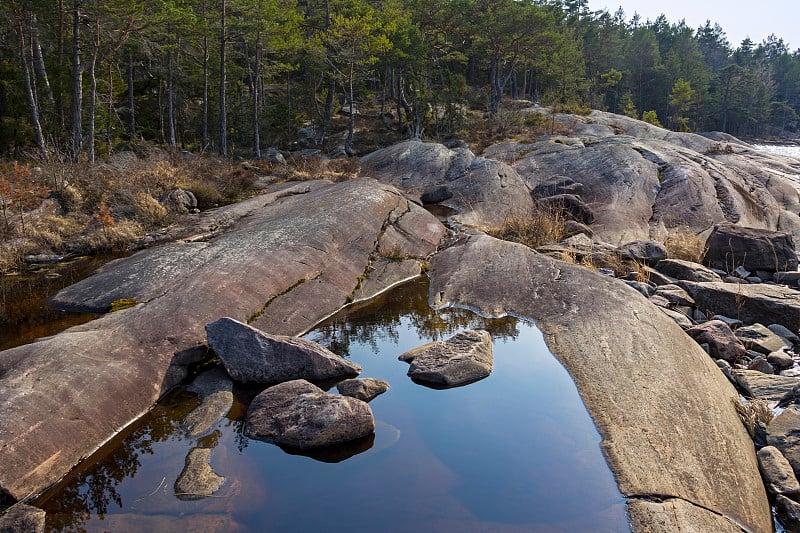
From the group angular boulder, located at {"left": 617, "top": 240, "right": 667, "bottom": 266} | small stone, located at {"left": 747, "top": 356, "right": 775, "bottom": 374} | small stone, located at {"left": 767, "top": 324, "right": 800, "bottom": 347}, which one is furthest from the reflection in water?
small stone, located at {"left": 767, "top": 324, "right": 800, "bottom": 347}

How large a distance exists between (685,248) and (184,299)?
11.8 meters

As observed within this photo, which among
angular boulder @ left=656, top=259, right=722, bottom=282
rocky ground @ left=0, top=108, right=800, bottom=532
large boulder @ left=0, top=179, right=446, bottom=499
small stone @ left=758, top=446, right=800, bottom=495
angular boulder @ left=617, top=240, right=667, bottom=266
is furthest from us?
angular boulder @ left=617, top=240, right=667, bottom=266

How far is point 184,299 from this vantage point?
868 centimetres

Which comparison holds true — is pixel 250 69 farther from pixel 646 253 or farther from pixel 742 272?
pixel 742 272

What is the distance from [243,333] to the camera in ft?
24.9

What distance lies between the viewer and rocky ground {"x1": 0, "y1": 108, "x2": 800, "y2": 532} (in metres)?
5.67

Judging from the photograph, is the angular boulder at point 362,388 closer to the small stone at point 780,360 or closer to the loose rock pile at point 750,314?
the loose rock pile at point 750,314

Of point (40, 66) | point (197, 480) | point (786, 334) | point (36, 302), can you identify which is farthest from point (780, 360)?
point (40, 66)

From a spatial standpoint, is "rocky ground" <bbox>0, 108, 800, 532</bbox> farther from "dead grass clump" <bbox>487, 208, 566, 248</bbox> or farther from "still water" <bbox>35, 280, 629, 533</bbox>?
"dead grass clump" <bbox>487, 208, 566, 248</bbox>

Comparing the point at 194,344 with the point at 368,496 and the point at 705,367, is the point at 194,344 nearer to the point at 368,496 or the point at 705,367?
the point at 368,496

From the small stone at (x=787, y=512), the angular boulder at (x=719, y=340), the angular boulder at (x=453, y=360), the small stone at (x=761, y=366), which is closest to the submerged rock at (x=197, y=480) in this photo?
the angular boulder at (x=453, y=360)

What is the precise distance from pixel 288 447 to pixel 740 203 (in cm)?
1781

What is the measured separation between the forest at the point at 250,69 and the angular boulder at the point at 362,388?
546 inches

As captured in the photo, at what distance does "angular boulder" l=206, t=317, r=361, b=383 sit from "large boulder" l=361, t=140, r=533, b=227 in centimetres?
1026
